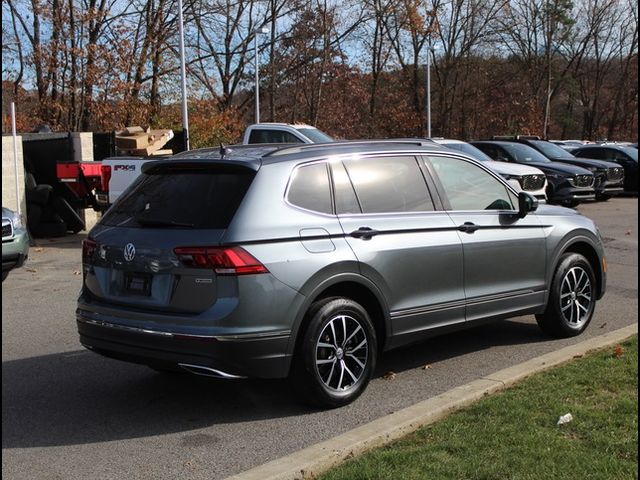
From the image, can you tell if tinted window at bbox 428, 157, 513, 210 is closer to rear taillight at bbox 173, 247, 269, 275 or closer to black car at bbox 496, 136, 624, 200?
rear taillight at bbox 173, 247, 269, 275

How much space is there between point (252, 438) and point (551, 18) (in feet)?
169

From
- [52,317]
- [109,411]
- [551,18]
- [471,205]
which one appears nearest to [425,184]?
[471,205]

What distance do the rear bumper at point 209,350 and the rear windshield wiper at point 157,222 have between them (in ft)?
2.23

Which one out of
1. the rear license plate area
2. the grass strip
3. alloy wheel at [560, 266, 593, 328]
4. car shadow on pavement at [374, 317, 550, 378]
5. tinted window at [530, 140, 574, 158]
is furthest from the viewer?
tinted window at [530, 140, 574, 158]

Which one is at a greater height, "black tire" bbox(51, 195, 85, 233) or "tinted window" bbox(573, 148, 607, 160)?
"tinted window" bbox(573, 148, 607, 160)

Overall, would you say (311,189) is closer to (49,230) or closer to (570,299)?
(570,299)

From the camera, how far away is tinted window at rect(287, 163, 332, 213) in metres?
4.87

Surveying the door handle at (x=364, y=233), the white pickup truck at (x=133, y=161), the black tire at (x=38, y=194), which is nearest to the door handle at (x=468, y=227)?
the door handle at (x=364, y=233)

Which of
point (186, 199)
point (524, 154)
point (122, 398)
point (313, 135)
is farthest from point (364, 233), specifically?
point (524, 154)

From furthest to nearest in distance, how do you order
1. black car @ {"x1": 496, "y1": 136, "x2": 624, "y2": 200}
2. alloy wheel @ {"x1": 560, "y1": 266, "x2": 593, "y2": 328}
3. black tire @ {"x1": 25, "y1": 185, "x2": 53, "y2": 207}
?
black car @ {"x1": 496, "y1": 136, "x2": 624, "y2": 200} < black tire @ {"x1": 25, "y1": 185, "x2": 53, "y2": 207} < alloy wheel @ {"x1": 560, "y1": 266, "x2": 593, "y2": 328}

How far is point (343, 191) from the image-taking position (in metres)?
5.15

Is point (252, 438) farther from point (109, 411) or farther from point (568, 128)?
point (568, 128)

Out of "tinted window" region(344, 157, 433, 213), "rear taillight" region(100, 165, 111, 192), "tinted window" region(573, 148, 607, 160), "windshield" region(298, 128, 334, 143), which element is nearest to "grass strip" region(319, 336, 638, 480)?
"tinted window" region(344, 157, 433, 213)

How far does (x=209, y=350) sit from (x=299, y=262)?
0.79 meters
